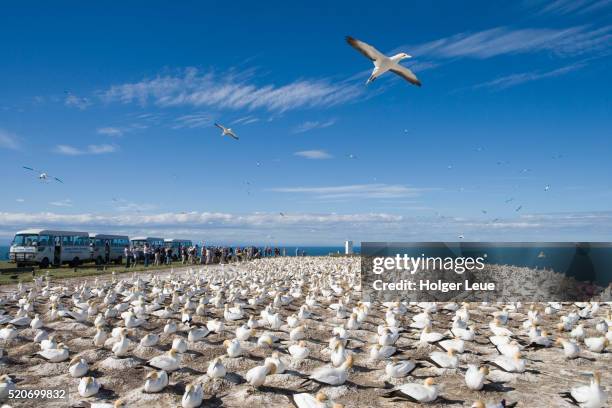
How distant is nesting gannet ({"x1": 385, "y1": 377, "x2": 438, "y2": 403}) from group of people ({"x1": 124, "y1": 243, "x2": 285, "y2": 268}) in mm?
33484

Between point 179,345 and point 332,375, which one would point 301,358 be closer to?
point 332,375

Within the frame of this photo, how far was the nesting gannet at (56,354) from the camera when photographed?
10.5 m

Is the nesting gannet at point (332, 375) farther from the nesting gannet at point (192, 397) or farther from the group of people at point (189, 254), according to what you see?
the group of people at point (189, 254)

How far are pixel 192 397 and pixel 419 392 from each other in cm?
389

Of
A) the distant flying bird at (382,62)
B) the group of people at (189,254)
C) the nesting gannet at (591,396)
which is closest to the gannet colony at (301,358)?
the nesting gannet at (591,396)

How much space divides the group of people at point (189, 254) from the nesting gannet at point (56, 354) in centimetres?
2833

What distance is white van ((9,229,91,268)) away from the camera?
119ft

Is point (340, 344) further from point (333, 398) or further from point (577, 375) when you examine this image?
point (577, 375)

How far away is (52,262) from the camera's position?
3775 cm

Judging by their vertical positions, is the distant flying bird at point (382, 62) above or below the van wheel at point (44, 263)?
above

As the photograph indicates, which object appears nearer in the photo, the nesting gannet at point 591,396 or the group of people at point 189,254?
the nesting gannet at point 591,396

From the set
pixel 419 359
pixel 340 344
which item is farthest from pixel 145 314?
pixel 419 359

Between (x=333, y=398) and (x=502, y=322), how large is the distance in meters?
7.94

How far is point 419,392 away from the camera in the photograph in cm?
815
